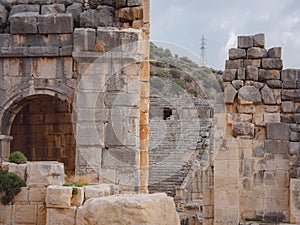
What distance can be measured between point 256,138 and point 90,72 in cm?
365

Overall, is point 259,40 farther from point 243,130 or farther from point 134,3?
point 134,3

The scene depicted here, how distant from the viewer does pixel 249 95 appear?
1007 cm

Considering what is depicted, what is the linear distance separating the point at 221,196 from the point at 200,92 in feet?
121

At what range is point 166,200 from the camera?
5.52 metres

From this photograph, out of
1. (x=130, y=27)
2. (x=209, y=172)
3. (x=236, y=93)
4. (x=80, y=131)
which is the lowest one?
(x=209, y=172)

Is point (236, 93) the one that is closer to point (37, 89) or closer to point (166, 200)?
point (37, 89)

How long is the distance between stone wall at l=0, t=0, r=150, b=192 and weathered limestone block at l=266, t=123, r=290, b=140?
107 inches

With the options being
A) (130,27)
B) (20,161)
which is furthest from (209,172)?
(20,161)

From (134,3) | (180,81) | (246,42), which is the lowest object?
(246,42)

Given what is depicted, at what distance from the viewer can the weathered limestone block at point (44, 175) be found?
6.28 metres

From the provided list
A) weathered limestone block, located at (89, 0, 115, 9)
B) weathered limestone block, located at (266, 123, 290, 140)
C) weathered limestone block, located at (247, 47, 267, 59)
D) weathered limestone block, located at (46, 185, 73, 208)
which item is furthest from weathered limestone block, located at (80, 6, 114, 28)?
weathered limestone block, located at (46, 185, 73, 208)

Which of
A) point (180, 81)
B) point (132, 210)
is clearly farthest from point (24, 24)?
point (180, 81)

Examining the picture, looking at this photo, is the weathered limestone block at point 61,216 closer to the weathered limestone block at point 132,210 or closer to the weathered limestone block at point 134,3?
the weathered limestone block at point 132,210

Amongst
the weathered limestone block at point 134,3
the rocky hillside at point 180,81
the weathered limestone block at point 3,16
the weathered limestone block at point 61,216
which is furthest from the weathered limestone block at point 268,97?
the rocky hillside at point 180,81
